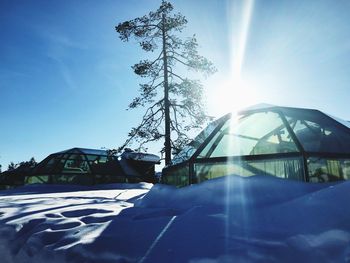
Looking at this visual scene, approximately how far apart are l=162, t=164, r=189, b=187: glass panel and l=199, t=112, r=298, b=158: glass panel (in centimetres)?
65

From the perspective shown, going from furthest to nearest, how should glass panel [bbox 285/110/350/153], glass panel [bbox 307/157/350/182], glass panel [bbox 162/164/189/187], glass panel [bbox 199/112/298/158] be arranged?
glass panel [bbox 162/164/189/187]
glass panel [bbox 199/112/298/158]
glass panel [bbox 285/110/350/153]
glass panel [bbox 307/157/350/182]

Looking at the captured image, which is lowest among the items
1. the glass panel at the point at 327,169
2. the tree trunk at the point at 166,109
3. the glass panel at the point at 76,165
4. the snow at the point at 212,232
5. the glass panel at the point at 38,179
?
the snow at the point at 212,232

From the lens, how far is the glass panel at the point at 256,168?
5072mm

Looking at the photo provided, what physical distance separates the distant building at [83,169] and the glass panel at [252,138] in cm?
939

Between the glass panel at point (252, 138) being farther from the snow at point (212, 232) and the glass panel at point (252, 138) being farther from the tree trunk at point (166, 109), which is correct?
the tree trunk at point (166, 109)

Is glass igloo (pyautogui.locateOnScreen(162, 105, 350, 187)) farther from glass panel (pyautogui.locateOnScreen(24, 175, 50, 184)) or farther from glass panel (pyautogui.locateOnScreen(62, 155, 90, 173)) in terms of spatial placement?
glass panel (pyautogui.locateOnScreen(24, 175, 50, 184))

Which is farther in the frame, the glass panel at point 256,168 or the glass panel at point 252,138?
the glass panel at point 252,138

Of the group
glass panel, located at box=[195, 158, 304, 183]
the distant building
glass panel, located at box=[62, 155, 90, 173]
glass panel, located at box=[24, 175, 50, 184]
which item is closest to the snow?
glass panel, located at box=[195, 158, 304, 183]

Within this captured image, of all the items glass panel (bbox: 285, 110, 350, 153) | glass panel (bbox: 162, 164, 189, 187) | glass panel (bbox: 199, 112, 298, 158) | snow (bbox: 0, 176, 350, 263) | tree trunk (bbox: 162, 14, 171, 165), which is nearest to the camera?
snow (bbox: 0, 176, 350, 263)

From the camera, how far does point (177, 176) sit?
746 cm

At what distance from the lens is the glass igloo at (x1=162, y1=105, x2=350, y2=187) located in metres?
5.14

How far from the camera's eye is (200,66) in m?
17.1

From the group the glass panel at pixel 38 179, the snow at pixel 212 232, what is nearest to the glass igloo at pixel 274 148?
the snow at pixel 212 232

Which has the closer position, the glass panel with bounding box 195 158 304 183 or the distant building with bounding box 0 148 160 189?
the glass panel with bounding box 195 158 304 183
